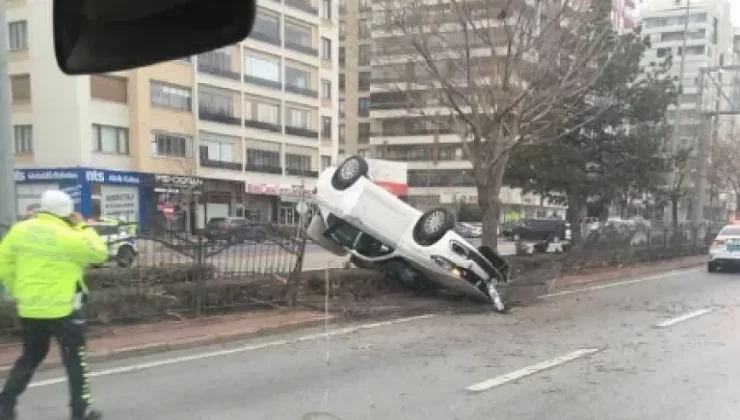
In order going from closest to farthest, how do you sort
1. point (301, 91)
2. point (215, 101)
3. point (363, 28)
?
point (363, 28) < point (215, 101) < point (301, 91)

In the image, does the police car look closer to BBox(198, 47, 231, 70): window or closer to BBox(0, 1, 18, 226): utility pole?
BBox(0, 1, 18, 226): utility pole

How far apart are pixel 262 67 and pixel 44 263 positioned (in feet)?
160

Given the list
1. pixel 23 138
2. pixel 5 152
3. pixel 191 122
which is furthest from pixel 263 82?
pixel 5 152

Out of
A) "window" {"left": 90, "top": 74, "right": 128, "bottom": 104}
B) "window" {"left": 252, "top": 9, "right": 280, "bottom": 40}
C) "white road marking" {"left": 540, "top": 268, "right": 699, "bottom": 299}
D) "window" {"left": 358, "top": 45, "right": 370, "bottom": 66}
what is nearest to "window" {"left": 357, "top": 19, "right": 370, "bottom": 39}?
"window" {"left": 358, "top": 45, "right": 370, "bottom": 66}

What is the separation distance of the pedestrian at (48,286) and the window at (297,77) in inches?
1998

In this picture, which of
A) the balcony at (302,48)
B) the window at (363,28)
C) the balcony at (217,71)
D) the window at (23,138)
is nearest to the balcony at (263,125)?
the balcony at (217,71)

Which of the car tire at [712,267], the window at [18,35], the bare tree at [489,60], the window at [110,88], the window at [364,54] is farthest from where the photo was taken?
the window at [110,88]

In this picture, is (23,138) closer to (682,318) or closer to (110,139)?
(110,139)

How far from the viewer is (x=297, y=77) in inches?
2233

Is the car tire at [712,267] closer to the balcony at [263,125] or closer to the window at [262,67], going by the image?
the balcony at [263,125]

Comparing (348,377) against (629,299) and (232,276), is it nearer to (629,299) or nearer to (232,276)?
(232,276)

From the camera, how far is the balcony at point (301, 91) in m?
55.8

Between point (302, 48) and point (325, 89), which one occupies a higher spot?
point (302, 48)

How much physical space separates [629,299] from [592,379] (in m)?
8.45
